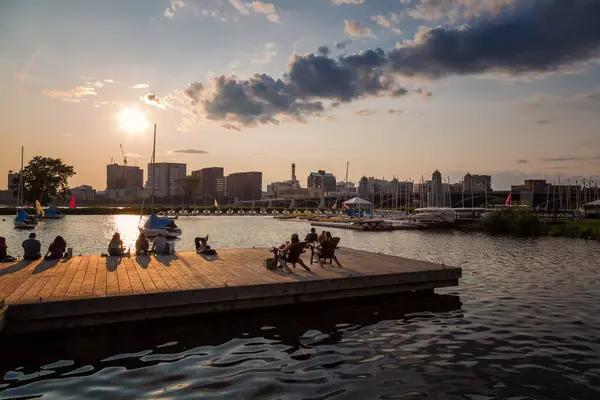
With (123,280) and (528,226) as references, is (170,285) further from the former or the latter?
(528,226)

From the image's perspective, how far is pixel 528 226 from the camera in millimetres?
47875

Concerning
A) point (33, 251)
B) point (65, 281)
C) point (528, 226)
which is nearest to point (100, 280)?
point (65, 281)

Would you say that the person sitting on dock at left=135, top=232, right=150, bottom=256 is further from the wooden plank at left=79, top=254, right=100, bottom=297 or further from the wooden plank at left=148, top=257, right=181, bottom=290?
the wooden plank at left=79, top=254, right=100, bottom=297

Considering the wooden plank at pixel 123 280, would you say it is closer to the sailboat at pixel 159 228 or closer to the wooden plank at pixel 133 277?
the wooden plank at pixel 133 277

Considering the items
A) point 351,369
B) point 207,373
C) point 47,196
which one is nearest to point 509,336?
point 351,369

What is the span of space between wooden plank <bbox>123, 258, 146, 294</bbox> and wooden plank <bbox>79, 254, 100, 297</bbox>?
0.94m

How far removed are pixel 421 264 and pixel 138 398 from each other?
37.9ft

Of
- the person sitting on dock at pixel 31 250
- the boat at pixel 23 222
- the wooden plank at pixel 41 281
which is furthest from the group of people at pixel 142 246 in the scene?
the boat at pixel 23 222

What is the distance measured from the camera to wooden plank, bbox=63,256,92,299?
1058 cm

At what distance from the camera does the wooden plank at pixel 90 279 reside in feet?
35.1

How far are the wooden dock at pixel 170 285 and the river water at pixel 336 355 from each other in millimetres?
467

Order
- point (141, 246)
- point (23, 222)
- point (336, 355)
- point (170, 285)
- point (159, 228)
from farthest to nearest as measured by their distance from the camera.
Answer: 1. point (23, 222)
2. point (159, 228)
3. point (141, 246)
4. point (170, 285)
5. point (336, 355)

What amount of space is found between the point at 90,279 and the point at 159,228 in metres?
32.4

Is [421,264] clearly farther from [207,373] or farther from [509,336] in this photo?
[207,373]
